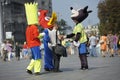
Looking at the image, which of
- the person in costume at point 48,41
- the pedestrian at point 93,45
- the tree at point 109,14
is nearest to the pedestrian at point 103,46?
the pedestrian at point 93,45

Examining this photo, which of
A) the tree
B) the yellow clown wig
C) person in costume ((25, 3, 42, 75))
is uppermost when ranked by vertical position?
the tree

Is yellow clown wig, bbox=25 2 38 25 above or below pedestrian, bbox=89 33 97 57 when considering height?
above

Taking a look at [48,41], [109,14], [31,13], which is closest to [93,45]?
[48,41]

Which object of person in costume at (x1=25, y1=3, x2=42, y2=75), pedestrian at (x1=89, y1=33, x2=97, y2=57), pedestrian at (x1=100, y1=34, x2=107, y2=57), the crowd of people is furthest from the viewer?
pedestrian at (x1=89, y1=33, x2=97, y2=57)

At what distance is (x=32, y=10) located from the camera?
16172 mm

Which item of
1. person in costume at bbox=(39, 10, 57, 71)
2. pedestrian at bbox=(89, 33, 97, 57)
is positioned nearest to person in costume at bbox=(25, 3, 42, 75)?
person in costume at bbox=(39, 10, 57, 71)

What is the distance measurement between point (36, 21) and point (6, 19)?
7699cm

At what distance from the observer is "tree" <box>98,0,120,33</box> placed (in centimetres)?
8125

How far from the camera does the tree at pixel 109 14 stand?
81.2m

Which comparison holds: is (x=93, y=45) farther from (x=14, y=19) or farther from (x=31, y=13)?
(x=14, y=19)

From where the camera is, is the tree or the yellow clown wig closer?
the yellow clown wig

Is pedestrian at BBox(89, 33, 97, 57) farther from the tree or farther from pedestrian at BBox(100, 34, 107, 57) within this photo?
the tree

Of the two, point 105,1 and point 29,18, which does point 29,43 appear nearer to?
point 29,18

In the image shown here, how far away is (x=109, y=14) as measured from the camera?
83188 mm
